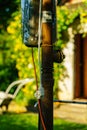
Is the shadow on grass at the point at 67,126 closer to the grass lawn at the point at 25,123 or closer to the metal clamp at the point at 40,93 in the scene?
the grass lawn at the point at 25,123

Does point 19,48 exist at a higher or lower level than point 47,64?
lower

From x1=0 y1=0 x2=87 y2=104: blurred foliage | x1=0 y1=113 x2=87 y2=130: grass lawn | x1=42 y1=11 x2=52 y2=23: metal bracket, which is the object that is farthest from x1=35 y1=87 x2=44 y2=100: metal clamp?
x1=0 y1=0 x2=87 y2=104: blurred foliage

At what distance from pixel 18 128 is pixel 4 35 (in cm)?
625

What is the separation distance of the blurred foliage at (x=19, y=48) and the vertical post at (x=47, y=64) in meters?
7.02

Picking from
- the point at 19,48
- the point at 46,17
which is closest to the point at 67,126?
the point at 19,48

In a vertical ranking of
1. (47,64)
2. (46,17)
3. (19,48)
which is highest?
(46,17)

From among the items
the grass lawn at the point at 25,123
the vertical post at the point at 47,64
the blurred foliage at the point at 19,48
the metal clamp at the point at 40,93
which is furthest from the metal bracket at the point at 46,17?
the blurred foliage at the point at 19,48

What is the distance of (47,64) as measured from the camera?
5586mm

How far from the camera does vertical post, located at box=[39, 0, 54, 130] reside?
5520 mm

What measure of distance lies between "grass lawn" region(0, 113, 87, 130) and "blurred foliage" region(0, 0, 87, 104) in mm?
1851

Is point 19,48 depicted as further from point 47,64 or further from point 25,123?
point 47,64

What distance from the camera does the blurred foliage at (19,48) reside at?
14.2m

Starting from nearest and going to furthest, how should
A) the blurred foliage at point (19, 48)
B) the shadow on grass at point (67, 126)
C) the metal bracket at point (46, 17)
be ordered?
the metal bracket at point (46, 17) < the shadow on grass at point (67, 126) < the blurred foliage at point (19, 48)

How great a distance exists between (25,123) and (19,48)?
3809 mm
